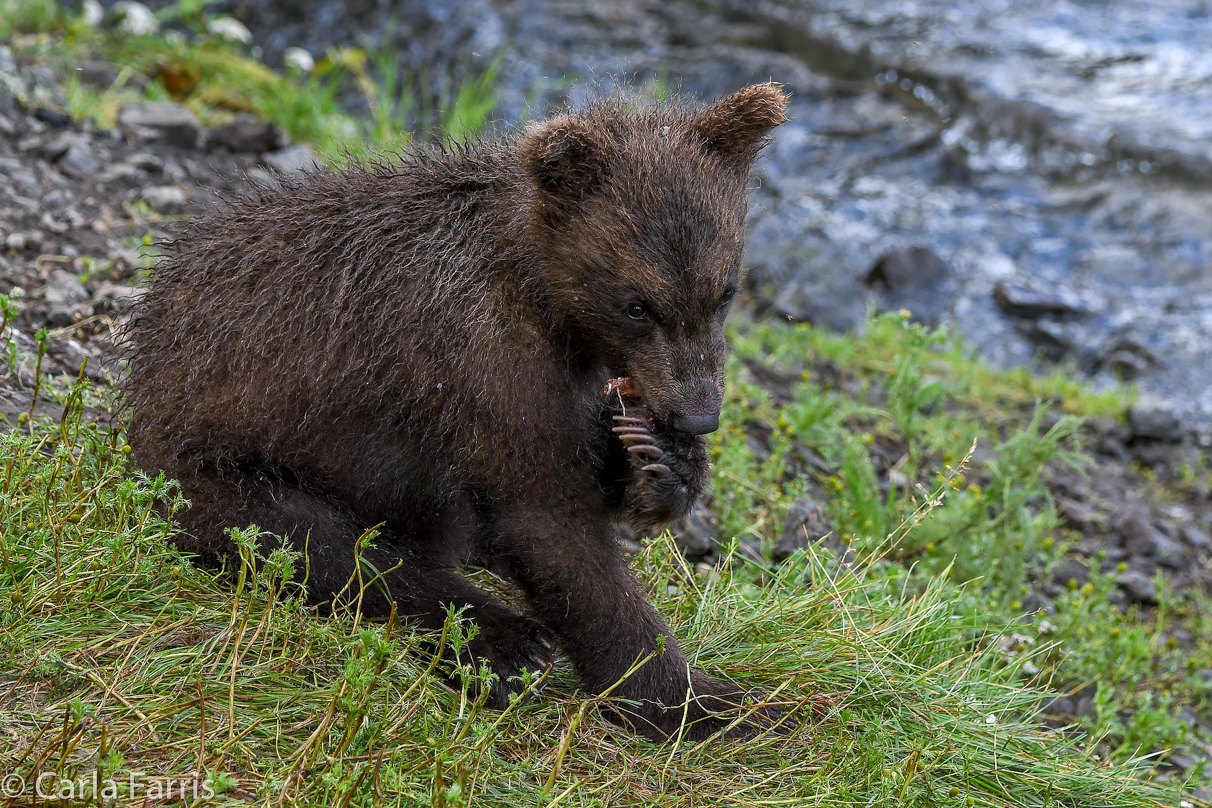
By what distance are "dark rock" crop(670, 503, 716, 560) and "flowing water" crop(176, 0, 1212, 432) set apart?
3919 millimetres

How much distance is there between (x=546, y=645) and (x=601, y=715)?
1.01ft

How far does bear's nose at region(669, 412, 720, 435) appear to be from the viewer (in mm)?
3344

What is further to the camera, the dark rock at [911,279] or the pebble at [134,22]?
the dark rock at [911,279]

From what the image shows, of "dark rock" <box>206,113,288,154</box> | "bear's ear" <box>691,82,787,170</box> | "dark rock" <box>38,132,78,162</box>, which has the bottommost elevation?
"dark rock" <box>206,113,288,154</box>

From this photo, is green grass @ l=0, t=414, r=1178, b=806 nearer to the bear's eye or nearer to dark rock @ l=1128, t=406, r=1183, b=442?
the bear's eye

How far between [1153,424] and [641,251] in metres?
5.55

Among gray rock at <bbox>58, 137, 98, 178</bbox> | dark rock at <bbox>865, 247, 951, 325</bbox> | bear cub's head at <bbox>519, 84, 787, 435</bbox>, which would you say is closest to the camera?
bear cub's head at <bbox>519, 84, 787, 435</bbox>

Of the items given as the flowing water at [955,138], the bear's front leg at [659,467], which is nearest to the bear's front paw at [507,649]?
the bear's front leg at [659,467]

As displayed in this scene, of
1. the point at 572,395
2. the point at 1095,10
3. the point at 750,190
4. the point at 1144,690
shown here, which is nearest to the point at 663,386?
the point at 572,395

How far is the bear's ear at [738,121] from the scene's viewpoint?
3645 mm

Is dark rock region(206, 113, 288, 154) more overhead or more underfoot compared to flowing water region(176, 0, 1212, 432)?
more overhead

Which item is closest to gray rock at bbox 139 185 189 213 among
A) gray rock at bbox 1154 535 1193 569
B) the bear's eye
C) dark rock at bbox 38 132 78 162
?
dark rock at bbox 38 132 78 162

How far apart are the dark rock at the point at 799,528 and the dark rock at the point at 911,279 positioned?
4.62 meters

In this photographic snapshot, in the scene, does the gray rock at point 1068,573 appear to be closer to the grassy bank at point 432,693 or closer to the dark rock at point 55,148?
the grassy bank at point 432,693
